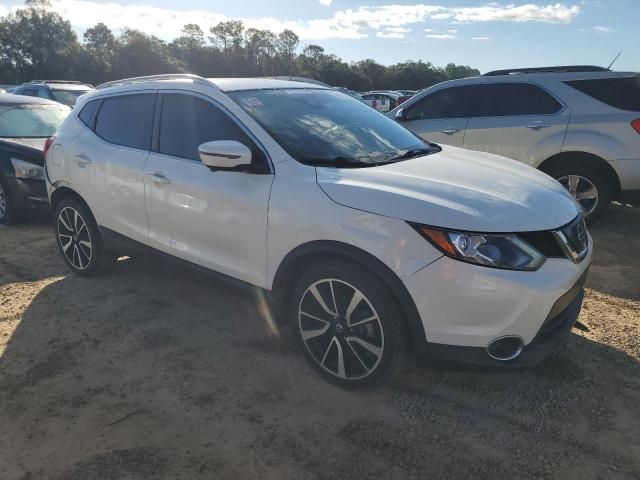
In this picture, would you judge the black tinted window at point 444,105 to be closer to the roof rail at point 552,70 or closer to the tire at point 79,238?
the roof rail at point 552,70

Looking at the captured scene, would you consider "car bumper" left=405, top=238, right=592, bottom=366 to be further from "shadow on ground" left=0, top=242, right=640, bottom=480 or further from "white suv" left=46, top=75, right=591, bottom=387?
"shadow on ground" left=0, top=242, right=640, bottom=480

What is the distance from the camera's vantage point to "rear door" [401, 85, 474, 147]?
6.63 meters

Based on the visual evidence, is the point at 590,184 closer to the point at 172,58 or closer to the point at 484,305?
the point at 484,305

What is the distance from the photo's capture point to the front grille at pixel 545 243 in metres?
2.45

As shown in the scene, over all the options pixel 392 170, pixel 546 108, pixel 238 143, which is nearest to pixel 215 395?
pixel 238 143

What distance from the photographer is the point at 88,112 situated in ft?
14.8

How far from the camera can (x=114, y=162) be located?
4.02m

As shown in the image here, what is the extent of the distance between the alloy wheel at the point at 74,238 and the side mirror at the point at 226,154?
211cm

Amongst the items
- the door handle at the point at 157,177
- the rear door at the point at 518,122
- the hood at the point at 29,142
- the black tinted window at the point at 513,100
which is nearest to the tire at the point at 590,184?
the rear door at the point at 518,122

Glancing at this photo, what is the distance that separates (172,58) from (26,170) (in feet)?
269

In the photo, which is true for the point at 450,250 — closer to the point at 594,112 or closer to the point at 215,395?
the point at 215,395

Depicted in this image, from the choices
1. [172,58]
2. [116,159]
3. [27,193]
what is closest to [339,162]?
[116,159]

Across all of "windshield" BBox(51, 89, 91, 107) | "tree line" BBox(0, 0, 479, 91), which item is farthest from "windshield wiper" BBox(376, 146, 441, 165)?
"tree line" BBox(0, 0, 479, 91)

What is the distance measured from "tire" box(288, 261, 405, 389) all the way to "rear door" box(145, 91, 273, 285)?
15.3 inches
